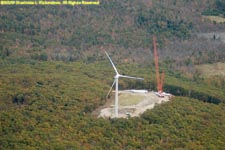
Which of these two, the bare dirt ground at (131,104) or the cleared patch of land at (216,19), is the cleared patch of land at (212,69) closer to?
the bare dirt ground at (131,104)

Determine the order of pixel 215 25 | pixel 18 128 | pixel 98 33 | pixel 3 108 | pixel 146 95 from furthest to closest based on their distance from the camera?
pixel 215 25 < pixel 98 33 < pixel 146 95 < pixel 3 108 < pixel 18 128

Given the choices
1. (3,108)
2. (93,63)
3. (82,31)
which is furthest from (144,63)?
(3,108)

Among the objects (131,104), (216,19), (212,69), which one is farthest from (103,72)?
(216,19)

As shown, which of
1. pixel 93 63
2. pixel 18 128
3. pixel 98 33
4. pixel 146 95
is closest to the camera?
pixel 18 128

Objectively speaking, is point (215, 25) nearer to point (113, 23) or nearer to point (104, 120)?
point (113, 23)

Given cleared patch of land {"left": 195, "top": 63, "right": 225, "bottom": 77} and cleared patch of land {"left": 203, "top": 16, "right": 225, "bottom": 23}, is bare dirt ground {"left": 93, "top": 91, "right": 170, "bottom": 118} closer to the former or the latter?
cleared patch of land {"left": 195, "top": 63, "right": 225, "bottom": 77}

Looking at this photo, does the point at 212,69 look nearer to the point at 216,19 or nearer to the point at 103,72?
the point at 103,72
